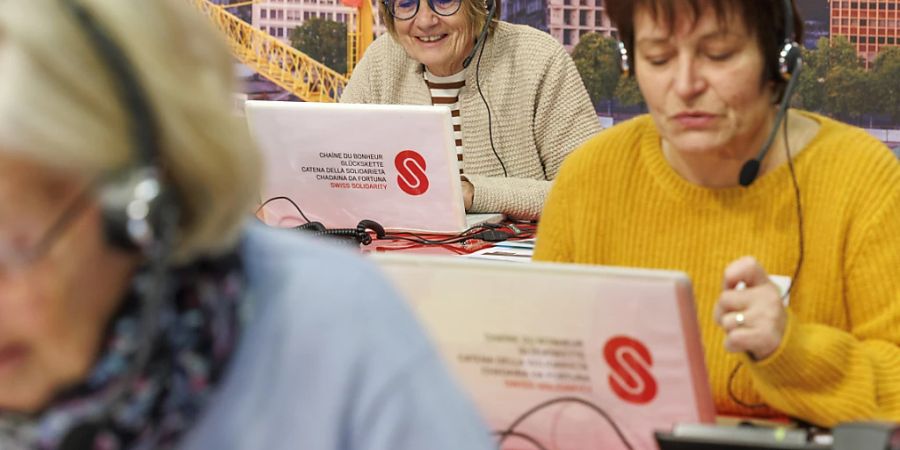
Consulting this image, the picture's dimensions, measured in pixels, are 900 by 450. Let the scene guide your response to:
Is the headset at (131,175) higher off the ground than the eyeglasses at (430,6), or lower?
higher

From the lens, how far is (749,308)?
1324 millimetres

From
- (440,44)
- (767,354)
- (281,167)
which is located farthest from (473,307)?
(440,44)

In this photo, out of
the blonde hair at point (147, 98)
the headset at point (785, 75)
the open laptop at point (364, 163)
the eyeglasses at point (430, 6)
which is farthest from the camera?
the eyeglasses at point (430, 6)

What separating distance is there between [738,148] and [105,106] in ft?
3.59

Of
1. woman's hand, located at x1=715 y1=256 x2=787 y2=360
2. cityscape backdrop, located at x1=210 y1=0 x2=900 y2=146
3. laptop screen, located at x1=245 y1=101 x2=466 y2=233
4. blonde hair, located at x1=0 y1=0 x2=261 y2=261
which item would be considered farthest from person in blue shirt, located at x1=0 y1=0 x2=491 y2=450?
cityscape backdrop, located at x1=210 y1=0 x2=900 y2=146

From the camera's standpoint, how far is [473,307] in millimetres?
1226

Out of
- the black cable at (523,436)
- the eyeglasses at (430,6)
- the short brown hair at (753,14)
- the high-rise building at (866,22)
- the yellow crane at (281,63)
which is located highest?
the short brown hair at (753,14)

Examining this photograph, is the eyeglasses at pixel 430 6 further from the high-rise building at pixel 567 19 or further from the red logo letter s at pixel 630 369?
the red logo letter s at pixel 630 369

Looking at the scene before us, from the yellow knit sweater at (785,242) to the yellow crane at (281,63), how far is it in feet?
8.67

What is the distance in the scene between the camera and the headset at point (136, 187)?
69 cm

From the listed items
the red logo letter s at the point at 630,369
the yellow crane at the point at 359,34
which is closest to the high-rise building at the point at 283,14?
the yellow crane at the point at 359,34

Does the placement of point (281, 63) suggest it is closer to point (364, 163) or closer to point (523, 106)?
point (523, 106)

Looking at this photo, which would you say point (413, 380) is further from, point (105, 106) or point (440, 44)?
point (440, 44)

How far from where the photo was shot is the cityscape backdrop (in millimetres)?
3812
